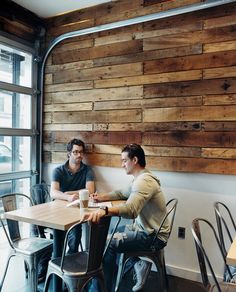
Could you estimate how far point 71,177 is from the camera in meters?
3.23

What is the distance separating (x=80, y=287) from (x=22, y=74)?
2.73 meters

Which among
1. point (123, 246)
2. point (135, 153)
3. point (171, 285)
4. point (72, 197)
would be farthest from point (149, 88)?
point (171, 285)

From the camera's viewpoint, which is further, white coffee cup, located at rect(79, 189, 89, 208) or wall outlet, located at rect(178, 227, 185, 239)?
wall outlet, located at rect(178, 227, 185, 239)

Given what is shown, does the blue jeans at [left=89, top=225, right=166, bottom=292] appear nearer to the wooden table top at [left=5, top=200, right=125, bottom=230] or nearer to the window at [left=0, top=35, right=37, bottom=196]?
the wooden table top at [left=5, top=200, right=125, bottom=230]

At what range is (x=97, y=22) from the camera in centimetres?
343

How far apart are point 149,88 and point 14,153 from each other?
1.83 m

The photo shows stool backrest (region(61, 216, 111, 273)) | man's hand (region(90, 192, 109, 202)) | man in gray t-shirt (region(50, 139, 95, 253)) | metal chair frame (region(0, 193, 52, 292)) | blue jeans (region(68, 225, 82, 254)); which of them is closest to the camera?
stool backrest (region(61, 216, 111, 273))

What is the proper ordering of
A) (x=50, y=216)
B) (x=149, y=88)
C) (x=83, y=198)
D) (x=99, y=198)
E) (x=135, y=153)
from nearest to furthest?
(x=50, y=216), (x=83, y=198), (x=135, y=153), (x=99, y=198), (x=149, y=88)

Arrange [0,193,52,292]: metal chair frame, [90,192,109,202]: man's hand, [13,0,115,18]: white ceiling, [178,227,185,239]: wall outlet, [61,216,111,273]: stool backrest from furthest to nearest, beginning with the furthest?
[13,0,115,18]: white ceiling
[178,227,185,239]: wall outlet
[90,192,109,202]: man's hand
[0,193,52,292]: metal chair frame
[61,216,111,273]: stool backrest

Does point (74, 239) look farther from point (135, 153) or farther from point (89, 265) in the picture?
point (135, 153)

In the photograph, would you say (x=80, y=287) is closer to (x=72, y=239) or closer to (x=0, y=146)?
(x=72, y=239)

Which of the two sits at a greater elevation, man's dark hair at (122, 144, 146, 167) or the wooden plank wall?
the wooden plank wall

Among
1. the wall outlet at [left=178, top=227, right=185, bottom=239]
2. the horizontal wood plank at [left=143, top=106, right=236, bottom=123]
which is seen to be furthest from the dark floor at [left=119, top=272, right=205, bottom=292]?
the horizontal wood plank at [left=143, top=106, right=236, bottom=123]

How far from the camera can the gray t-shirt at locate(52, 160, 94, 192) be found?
10.4 feet
